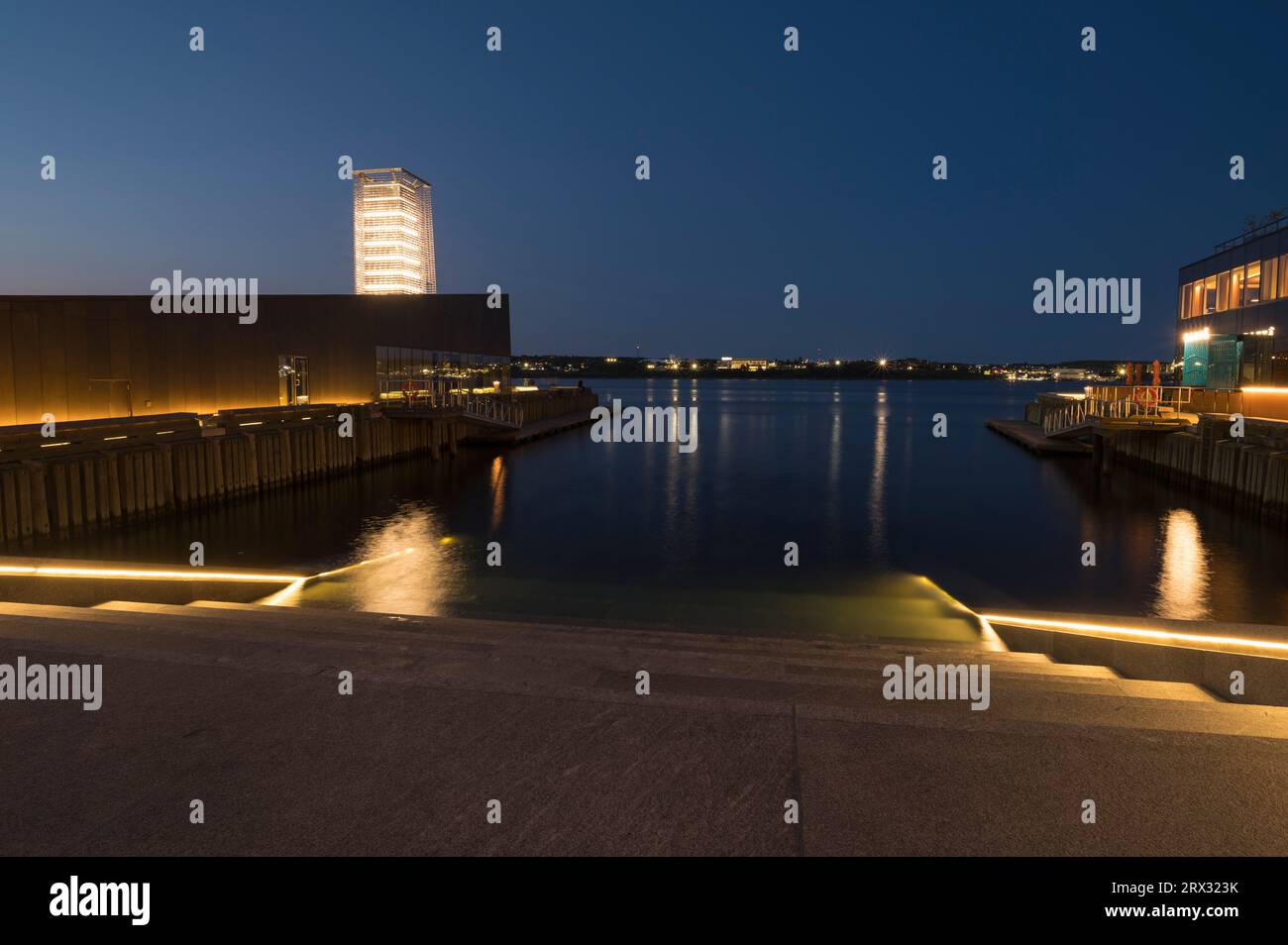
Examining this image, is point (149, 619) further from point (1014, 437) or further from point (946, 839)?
point (1014, 437)

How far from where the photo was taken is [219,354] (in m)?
29.2

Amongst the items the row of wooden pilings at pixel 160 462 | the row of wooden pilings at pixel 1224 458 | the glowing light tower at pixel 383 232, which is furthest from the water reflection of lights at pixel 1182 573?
the glowing light tower at pixel 383 232

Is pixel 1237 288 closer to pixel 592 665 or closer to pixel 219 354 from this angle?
pixel 219 354

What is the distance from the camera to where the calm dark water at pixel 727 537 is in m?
16.2

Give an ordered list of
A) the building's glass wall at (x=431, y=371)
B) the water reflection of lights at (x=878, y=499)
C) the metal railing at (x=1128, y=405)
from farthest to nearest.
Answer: the building's glass wall at (x=431, y=371)
the metal railing at (x=1128, y=405)
the water reflection of lights at (x=878, y=499)

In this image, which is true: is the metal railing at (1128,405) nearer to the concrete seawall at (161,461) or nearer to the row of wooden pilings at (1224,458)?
the row of wooden pilings at (1224,458)

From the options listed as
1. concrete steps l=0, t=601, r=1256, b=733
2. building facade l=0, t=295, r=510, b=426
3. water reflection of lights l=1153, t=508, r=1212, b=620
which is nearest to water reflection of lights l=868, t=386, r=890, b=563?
water reflection of lights l=1153, t=508, r=1212, b=620

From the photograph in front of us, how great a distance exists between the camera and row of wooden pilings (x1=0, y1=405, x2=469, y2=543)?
57.5 ft

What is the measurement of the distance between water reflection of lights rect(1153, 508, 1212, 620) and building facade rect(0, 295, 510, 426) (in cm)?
2690

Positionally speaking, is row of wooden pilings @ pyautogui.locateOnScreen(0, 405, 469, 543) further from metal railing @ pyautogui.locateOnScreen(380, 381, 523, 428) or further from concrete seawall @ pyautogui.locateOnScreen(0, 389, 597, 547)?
metal railing @ pyautogui.locateOnScreen(380, 381, 523, 428)

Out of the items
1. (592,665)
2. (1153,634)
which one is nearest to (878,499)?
(1153,634)

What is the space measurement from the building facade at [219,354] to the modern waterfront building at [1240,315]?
3414 cm

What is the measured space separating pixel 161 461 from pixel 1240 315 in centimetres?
4232
